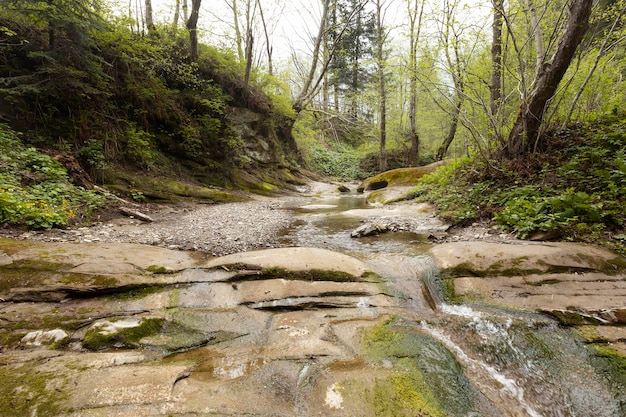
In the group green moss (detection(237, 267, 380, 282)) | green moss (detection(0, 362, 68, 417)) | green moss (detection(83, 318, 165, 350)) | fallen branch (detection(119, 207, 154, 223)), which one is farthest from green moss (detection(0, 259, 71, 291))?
fallen branch (detection(119, 207, 154, 223))

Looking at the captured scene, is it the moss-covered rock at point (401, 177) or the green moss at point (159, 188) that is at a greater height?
the moss-covered rock at point (401, 177)

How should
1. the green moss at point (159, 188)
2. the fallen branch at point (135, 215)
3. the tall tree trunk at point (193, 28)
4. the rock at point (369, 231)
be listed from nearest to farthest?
the rock at point (369, 231)
the fallen branch at point (135, 215)
the green moss at point (159, 188)
the tall tree trunk at point (193, 28)

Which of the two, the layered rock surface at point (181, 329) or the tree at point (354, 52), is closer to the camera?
the layered rock surface at point (181, 329)

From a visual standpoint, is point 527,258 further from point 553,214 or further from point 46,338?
point 46,338

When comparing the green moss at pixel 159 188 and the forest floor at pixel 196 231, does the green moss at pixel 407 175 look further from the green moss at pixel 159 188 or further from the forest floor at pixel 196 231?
the green moss at pixel 159 188

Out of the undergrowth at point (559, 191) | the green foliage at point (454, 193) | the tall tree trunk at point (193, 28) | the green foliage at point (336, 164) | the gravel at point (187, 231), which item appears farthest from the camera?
the green foliage at point (336, 164)

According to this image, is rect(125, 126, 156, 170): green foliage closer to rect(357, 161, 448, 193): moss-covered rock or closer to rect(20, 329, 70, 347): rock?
rect(20, 329, 70, 347): rock

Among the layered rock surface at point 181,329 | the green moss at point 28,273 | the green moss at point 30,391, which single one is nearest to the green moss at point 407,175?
the layered rock surface at point 181,329

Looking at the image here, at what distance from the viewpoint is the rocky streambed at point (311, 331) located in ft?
5.99

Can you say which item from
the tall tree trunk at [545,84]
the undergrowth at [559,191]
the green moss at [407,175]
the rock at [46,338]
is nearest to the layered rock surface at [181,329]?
the rock at [46,338]

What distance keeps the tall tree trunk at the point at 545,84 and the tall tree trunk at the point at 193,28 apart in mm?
10786

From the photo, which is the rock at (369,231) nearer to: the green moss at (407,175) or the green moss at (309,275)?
the green moss at (309,275)

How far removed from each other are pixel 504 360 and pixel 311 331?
5.77 feet

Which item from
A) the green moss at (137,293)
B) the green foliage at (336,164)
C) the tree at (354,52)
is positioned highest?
the tree at (354,52)
